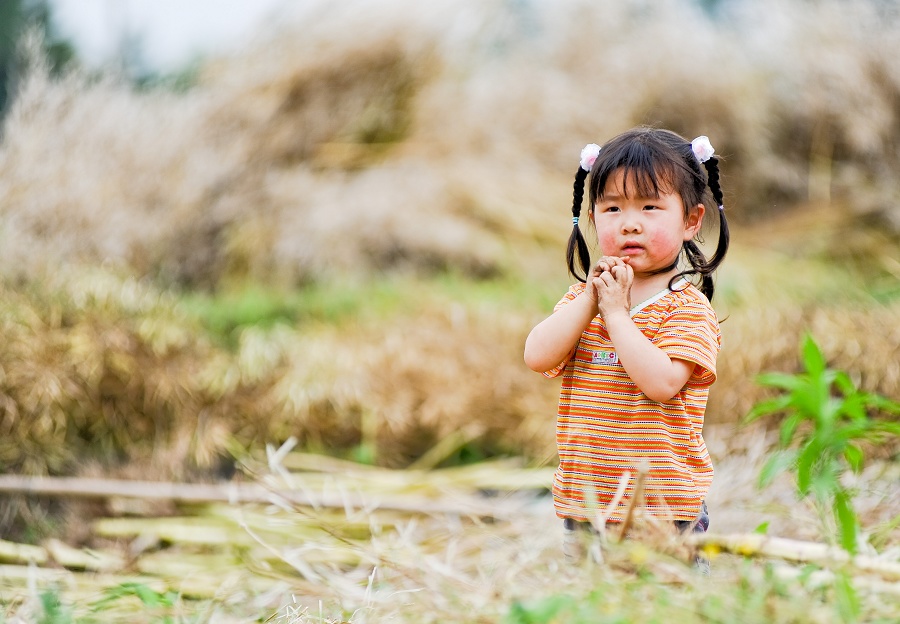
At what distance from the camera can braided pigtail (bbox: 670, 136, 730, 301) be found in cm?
141

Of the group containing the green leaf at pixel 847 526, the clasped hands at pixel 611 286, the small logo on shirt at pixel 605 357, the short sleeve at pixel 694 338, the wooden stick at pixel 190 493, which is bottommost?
the wooden stick at pixel 190 493

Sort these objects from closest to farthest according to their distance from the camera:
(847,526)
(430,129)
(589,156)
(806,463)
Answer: (847,526)
(806,463)
(589,156)
(430,129)

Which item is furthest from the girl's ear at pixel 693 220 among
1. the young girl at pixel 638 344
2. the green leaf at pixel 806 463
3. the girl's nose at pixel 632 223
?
the green leaf at pixel 806 463

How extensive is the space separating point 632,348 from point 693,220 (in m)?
0.26

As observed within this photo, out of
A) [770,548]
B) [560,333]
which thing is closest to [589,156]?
[560,333]

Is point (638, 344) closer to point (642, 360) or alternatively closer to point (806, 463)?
point (642, 360)

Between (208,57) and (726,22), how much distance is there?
2898mm

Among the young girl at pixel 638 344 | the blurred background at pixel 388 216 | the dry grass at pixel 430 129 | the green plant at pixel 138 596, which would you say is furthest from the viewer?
the dry grass at pixel 430 129

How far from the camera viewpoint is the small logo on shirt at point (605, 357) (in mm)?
1401

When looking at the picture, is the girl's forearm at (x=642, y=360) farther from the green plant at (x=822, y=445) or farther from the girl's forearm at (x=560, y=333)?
the green plant at (x=822, y=445)

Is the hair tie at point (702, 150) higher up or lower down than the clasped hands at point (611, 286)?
higher up

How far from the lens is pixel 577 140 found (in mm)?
5059

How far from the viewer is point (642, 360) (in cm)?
130

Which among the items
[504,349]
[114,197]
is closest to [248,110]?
[114,197]
